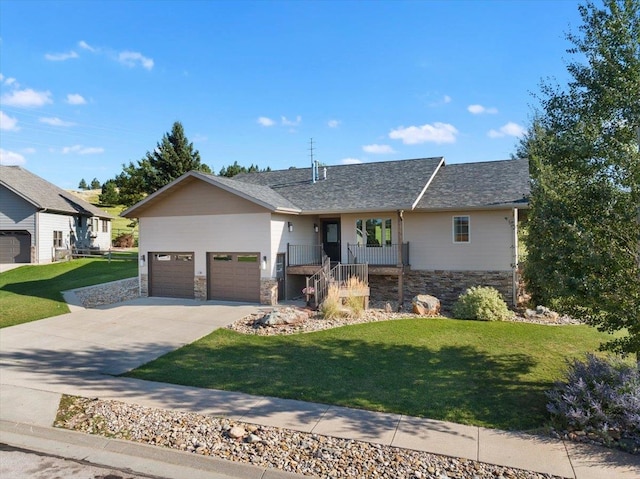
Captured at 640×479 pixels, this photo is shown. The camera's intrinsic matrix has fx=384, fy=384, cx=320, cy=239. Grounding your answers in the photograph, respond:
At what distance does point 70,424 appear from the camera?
5547 millimetres

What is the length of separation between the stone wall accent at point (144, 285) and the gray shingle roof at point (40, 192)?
13.4 metres

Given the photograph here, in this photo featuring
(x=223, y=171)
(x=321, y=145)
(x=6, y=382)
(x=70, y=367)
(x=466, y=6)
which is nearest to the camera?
(x=6, y=382)

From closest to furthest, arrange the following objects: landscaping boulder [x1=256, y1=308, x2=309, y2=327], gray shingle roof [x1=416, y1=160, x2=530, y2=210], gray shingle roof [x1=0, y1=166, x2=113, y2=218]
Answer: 1. landscaping boulder [x1=256, y1=308, x2=309, y2=327]
2. gray shingle roof [x1=416, y1=160, x2=530, y2=210]
3. gray shingle roof [x1=0, y1=166, x2=113, y2=218]

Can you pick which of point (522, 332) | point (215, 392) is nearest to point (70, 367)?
point (215, 392)

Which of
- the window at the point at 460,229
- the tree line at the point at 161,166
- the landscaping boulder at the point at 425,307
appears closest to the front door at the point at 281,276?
the landscaping boulder at the point at 425,307

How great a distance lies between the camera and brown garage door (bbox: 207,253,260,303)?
15.2 m

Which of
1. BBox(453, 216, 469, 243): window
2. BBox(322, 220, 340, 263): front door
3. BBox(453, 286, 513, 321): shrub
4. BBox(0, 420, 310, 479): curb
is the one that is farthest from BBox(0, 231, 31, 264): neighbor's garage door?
BBox(453, 286, 513, 321): shrub

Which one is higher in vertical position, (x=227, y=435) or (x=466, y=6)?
(x=466, y=6)

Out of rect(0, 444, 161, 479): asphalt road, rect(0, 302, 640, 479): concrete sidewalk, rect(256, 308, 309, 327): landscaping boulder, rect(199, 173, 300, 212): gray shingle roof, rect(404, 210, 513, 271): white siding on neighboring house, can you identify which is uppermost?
rect(199, 173, 300, 212): gray shingle roof

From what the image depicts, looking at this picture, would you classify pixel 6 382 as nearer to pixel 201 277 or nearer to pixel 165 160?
pixel 201 277

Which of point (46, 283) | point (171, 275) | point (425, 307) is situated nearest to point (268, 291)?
point (171, 275)

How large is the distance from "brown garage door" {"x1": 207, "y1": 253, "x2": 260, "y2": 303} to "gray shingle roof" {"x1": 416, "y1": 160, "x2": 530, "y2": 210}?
7.09 metres

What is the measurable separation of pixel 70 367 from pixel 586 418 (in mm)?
9287

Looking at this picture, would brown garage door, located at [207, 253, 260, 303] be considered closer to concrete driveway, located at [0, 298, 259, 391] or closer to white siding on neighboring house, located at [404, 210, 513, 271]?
concrete driveway, located at [0, 298, 259, 391]
